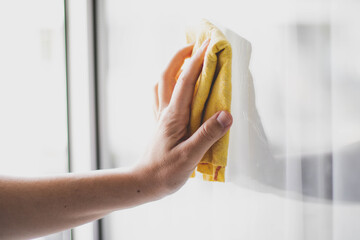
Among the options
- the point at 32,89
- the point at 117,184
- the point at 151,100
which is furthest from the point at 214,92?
the point at 32,89

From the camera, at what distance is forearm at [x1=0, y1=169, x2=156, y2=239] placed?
0.58m

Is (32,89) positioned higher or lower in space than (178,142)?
higher

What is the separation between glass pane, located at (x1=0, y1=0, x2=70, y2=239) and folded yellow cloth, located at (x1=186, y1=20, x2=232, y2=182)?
688 mm

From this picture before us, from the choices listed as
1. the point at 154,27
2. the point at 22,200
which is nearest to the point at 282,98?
the point at 154,27

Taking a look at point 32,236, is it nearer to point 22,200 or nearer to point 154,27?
point 22,200

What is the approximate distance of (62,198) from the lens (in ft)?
2.01

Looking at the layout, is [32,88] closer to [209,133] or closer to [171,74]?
[171,74]

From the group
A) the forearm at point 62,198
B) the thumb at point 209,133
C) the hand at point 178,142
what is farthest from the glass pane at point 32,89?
the thumb at point 209,133

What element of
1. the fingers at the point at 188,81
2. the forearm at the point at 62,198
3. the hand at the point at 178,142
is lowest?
the forearm at the point at 62,198

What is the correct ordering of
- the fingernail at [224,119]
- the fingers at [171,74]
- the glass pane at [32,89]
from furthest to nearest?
the glass pane at [32,89] → the fingers at [171,74] → the fingernail at [224,119]

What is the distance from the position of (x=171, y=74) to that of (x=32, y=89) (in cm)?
60

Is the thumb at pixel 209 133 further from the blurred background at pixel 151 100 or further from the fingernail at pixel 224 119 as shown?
the blurred background at pixel 151 100

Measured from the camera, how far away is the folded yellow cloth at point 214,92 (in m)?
0.54

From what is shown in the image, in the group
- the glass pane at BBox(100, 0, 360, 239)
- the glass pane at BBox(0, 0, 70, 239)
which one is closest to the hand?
the glass pane at BBox(100, 0, 360, 239)
